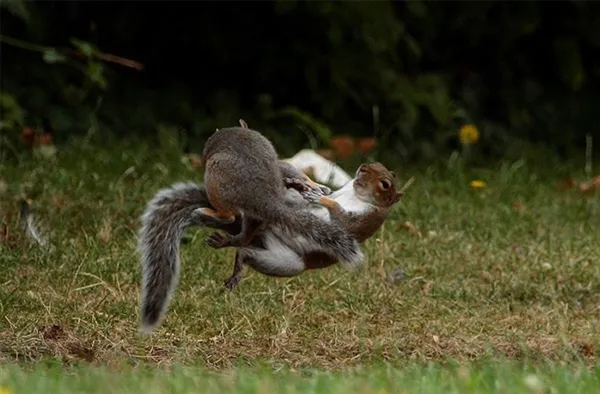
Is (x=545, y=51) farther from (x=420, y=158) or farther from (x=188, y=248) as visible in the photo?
(x=188, y=248)

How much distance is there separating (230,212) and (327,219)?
0.34 metres

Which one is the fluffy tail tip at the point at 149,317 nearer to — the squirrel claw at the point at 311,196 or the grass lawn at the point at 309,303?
the grass lawn at the point at 309,303

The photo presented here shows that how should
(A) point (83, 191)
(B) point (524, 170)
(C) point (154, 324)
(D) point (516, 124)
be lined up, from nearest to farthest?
1. (C) point (154, 324)
2. (A) point (83, 191)
3. (B) point (524, 170)
4. (D) point (516, 124)

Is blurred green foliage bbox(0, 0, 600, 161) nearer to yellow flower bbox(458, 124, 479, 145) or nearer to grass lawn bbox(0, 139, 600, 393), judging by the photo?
yellow flower bbox(458, 124, 479, 145)

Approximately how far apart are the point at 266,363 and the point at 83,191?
3013mm

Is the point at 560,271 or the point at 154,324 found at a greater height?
the point at 154,324

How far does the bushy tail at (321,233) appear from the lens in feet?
16.8

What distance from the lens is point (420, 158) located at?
418 inches

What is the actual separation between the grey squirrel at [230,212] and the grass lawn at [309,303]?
0.37 m

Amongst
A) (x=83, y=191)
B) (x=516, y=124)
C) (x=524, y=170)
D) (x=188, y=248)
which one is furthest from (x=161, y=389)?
(x=516, y=124)

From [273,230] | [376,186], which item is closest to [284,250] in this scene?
[273,230]

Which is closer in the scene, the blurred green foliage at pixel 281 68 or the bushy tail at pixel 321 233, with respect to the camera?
the bushy tail at pixel 321 233

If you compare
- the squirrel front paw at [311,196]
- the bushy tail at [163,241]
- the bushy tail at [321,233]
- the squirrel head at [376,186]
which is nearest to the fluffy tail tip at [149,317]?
the bushy tail at [163,241]

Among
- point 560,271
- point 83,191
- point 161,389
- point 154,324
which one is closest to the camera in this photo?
point 161,389
